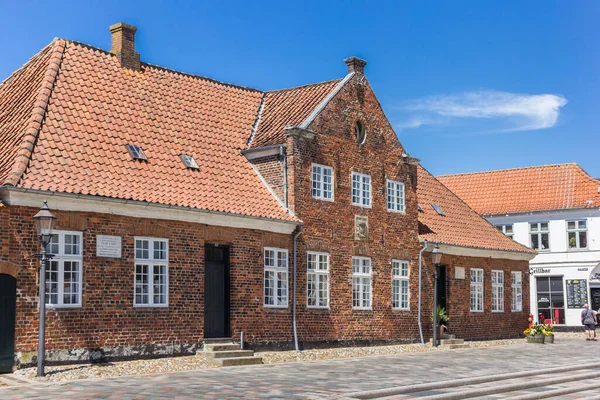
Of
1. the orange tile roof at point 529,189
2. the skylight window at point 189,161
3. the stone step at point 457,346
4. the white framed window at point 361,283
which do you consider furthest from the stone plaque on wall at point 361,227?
the orange tile roof at point 529,189

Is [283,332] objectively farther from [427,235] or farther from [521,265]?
[521,265]

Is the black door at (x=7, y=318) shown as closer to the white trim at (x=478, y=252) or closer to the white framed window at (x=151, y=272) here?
the white framed window at (x=151, y=272)

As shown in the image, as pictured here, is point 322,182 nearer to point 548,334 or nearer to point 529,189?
point 548,334

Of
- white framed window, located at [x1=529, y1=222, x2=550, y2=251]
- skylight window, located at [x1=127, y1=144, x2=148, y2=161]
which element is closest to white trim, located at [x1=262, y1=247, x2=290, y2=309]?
skylight window, located at [x1=127, y1=144, x2=148, y2=161]

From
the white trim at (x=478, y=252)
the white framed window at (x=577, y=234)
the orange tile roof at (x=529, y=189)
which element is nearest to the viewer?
the white trim at (x=478, y=252)

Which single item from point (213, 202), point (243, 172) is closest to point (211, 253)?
point (213, 202)

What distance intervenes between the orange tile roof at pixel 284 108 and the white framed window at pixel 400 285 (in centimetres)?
614

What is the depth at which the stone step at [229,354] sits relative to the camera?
2091cm

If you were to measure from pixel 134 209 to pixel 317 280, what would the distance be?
739 centimetres

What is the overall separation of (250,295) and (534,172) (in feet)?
94.9

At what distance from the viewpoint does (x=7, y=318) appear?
17719mm

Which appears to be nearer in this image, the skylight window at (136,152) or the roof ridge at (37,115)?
the roof ridge at (37,115)

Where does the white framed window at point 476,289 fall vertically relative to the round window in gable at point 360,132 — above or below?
below

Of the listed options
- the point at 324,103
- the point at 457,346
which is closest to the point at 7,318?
the point at 324,103
